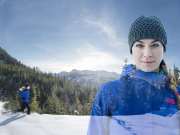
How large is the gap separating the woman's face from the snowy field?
8 cm

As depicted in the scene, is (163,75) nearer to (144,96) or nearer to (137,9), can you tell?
(144,96)

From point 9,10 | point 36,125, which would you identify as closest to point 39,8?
point 9,10

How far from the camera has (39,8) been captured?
1.18m

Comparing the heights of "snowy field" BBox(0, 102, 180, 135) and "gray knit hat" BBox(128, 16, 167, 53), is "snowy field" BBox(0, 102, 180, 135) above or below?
below

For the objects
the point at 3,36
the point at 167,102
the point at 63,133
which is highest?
the point at 3,36

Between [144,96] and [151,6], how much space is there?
28 cm

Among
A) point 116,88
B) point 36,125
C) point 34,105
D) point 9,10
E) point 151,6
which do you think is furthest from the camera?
point 34,105

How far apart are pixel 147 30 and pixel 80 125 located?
1427 mm

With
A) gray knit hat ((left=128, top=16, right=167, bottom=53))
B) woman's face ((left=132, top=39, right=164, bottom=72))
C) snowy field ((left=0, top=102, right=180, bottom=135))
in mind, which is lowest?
snowy field ((left=0, top=102, right=180, bottom=135))

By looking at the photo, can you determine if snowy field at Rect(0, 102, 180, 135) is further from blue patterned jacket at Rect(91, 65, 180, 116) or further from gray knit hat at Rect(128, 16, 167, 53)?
gray knit hat at Rect(128, 16, 167, 53)

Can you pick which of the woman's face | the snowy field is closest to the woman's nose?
the woman's face

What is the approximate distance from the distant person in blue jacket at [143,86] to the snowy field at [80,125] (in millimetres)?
14

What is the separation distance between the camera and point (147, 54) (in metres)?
0.69

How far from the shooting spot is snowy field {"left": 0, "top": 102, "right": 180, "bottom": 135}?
667mm
